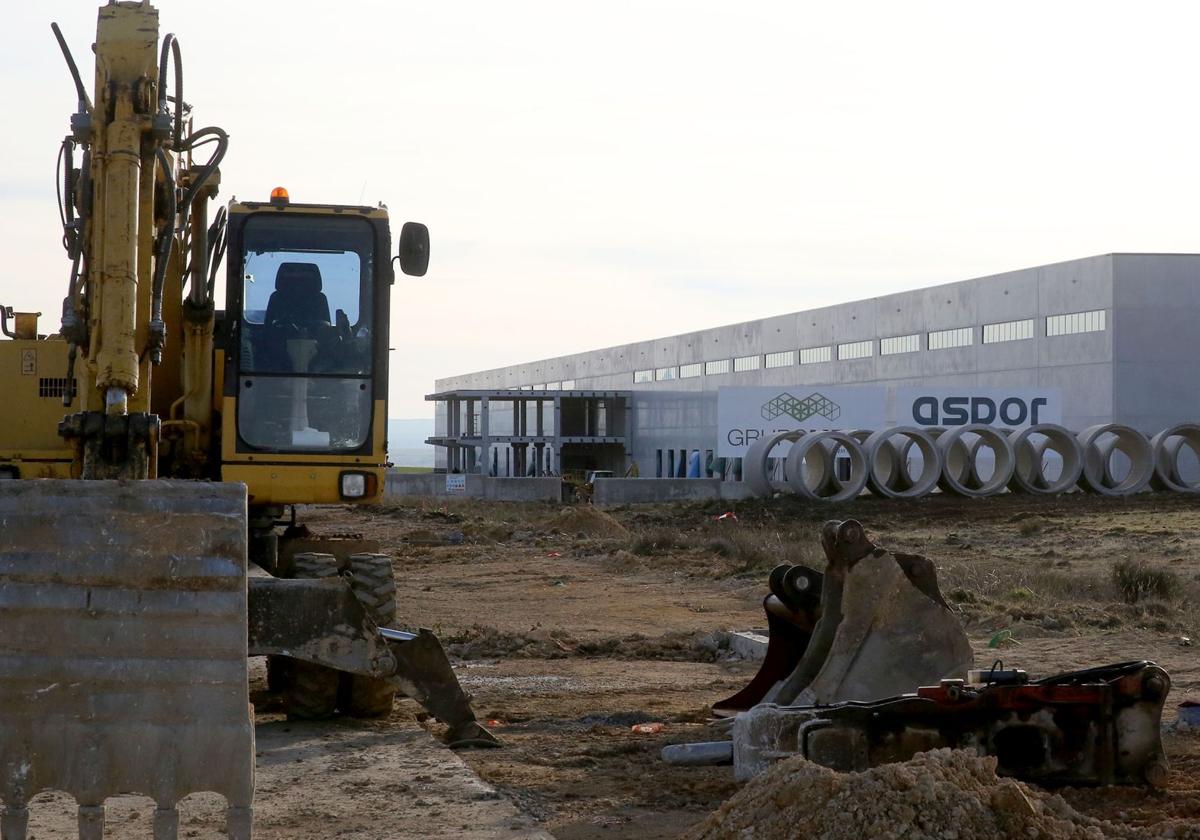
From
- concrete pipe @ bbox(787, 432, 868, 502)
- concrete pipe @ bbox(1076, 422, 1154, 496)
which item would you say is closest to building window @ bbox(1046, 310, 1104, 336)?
concrete pipe @ bbox(1076, 422, 1154, 496)

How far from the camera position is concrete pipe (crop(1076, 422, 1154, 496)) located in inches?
1372

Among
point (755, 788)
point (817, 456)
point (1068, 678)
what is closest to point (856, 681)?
point (1068, 678)

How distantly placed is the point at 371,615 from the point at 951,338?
156ft

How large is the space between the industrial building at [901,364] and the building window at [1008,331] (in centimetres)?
4

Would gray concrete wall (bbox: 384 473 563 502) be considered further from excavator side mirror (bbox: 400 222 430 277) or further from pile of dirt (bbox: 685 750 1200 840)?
pile of dirt (bbox: 685 750 1200 840)

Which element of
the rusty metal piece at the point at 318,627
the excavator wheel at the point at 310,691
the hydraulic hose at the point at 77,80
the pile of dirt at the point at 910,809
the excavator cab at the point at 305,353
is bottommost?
the excavator wheel at the point at 310,691

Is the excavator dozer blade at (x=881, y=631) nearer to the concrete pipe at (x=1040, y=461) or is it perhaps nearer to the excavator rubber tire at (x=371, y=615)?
the excavator rubber tire at (x=371, y=615)

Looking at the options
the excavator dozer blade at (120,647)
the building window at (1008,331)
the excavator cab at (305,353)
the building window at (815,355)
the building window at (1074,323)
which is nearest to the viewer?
the excavator dozer blade at (120,647)

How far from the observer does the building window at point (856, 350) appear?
58.7 metres

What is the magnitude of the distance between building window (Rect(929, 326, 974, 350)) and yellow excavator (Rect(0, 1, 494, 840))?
44.9 metres

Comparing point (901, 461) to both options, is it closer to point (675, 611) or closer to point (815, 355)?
point (675, 611)

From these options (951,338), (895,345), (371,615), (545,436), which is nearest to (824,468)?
(951,338)

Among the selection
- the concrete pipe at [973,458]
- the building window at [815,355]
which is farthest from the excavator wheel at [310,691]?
the building window at [815,355]

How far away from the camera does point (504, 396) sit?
6306cm
